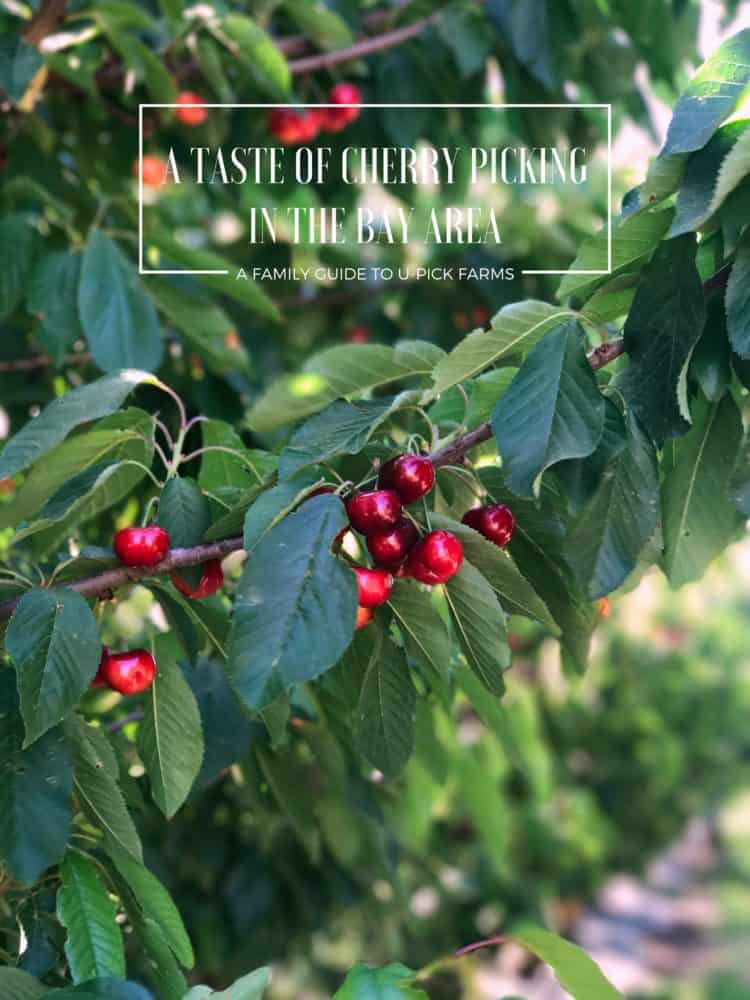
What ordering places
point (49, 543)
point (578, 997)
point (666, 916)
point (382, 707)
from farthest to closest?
point (666, 916) < point (49, 543) < point (382, 707) < point (578, 997)

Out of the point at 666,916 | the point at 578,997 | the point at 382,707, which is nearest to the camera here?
the point at 578,997

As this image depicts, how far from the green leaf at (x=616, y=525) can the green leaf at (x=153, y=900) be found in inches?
16.5

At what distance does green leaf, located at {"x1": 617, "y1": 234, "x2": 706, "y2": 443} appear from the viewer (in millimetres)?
852

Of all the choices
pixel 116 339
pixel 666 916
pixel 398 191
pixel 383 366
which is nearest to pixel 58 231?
pixel 116 339

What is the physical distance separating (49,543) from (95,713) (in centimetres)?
26

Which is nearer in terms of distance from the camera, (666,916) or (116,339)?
(116,339)

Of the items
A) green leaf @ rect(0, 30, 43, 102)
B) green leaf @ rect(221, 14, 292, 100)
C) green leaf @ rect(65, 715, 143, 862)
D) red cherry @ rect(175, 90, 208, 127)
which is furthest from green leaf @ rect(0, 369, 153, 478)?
red cherry @ rect(175, 90, 208, 127)

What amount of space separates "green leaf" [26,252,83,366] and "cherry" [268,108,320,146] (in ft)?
1.78

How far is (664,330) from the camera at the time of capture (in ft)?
2.81

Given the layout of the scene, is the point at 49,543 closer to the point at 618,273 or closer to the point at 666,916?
the point at 618,273

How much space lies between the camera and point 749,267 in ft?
2.83

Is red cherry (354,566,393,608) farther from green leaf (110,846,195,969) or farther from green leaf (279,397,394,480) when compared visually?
green leaf (110,846,195,969)

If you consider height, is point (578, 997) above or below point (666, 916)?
above

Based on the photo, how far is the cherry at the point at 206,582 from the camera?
3.20 feet
